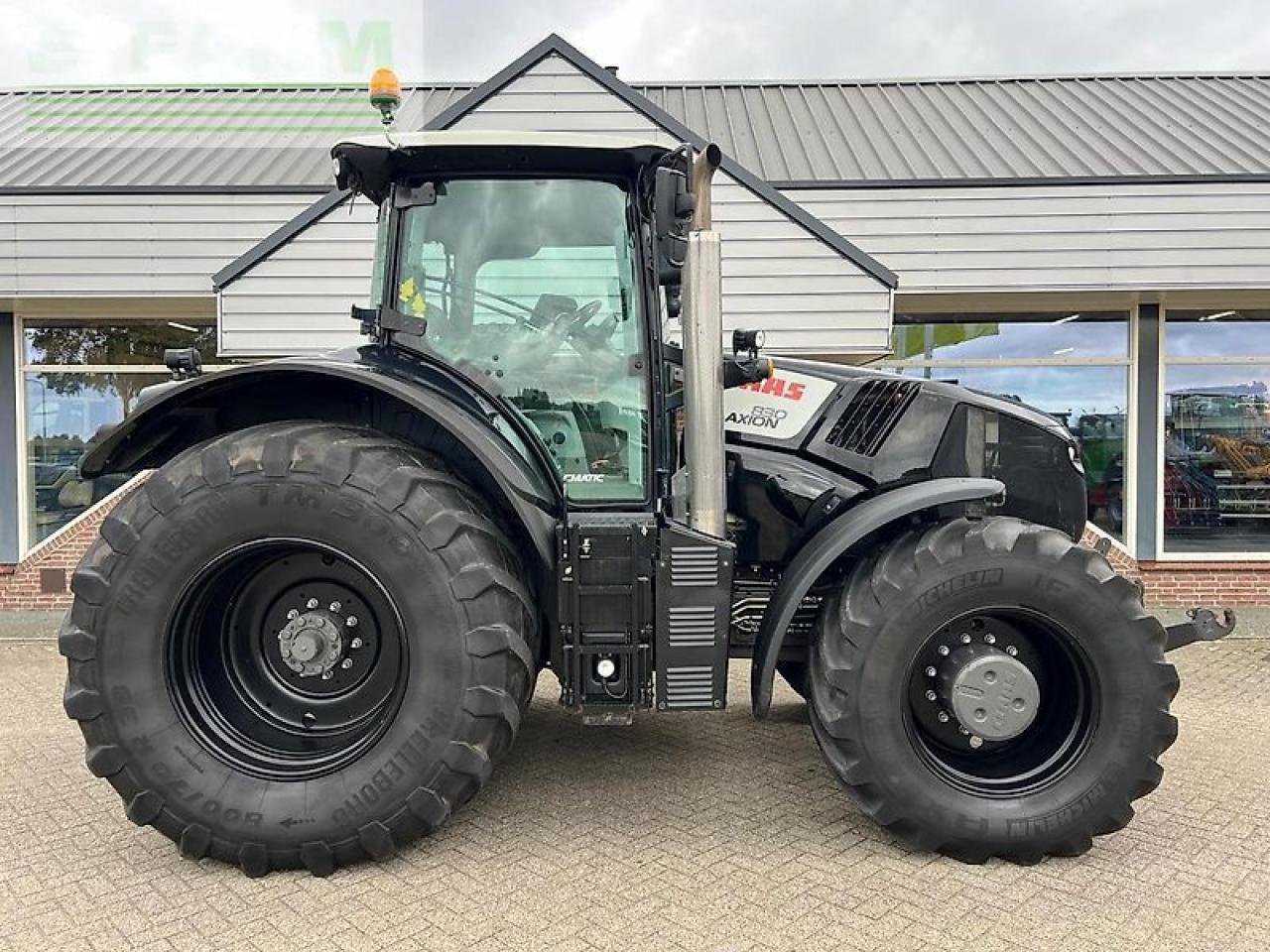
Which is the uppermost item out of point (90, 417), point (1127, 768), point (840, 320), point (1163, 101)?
point (1163, 101)

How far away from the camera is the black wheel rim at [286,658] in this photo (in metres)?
3.19

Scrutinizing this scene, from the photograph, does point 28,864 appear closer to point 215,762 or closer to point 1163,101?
point 215,762

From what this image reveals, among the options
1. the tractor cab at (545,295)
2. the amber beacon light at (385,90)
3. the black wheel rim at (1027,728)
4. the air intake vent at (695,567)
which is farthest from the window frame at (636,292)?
the black wheel rim at (1027,728)

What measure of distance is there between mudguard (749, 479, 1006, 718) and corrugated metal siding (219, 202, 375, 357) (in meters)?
4.70

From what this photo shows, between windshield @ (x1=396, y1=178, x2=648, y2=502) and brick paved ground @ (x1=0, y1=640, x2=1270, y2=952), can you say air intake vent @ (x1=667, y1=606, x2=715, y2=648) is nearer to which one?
windshield @ (x1=396, y1=178, x2=648, y2=502)

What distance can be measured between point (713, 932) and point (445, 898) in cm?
83

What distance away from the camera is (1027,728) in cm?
334

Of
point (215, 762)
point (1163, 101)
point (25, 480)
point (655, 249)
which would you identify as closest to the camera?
point (215, 762)

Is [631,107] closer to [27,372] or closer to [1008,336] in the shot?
[1008,336]

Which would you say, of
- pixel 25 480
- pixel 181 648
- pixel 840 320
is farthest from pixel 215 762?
pixel 25 480

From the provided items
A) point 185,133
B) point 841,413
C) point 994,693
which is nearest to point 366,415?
point 841,413

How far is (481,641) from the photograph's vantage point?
3.00m

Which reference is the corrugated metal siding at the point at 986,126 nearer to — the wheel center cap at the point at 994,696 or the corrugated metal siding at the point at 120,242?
the corrugated metal siding at the point at 120,242

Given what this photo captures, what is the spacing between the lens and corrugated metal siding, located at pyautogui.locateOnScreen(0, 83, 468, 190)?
8.31m
